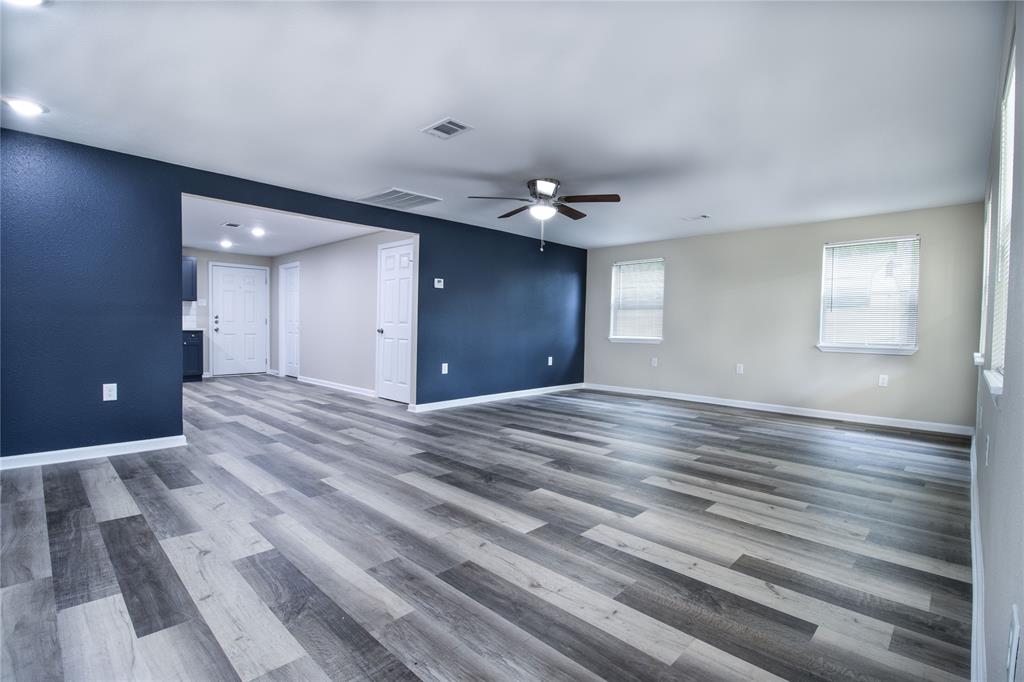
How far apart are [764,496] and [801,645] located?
1524 millimetres

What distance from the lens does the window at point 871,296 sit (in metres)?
5.10

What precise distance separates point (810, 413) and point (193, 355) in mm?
9192

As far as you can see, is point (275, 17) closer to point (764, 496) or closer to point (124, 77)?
point (124, 77)

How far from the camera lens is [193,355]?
8.08m

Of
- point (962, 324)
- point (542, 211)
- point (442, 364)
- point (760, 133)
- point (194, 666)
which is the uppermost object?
point (760, 133)

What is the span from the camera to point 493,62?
2.35 metres

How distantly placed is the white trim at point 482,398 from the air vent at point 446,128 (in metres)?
3.34

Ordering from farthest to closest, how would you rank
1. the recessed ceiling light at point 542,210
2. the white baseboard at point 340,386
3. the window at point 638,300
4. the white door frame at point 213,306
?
the white door frame at point 213,306, the window at point 638,300, the white baseboard at point 340,386, the recessed ceiling light at point 542,210

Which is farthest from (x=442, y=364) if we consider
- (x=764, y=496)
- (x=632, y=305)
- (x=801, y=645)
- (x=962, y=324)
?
(x=962, y=324)

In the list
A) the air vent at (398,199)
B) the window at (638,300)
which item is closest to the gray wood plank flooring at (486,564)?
the air vent at (398,199)

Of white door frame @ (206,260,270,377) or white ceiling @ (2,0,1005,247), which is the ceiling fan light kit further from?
white door frame @ (206,260,270,377)

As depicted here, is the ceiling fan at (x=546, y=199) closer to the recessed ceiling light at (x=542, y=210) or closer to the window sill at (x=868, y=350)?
the recessed ceiling light at (x=542, y=210)

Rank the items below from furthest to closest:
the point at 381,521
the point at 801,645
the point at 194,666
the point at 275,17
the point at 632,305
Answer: the point at 632,305
the point at 381,521
the point at 275,17
the point at 801,645
the point at 194,666

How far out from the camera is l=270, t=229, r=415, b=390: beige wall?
22.5ft
